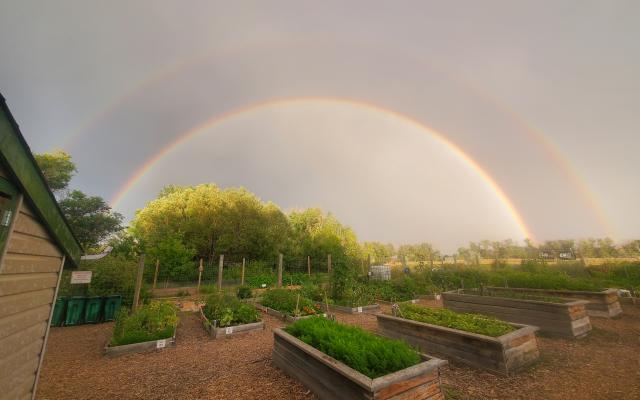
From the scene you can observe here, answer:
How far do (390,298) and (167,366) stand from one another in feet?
36.6

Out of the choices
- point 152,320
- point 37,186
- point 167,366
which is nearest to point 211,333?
point 152,320

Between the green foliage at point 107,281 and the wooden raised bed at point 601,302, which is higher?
the green foliage at point 107,281

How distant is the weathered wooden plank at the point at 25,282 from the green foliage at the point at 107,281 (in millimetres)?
9741

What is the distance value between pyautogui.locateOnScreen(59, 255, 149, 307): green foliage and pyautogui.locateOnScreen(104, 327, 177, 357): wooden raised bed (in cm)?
573

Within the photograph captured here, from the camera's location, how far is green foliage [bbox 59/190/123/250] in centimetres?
3056

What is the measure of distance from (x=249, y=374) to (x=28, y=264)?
437 centimetres

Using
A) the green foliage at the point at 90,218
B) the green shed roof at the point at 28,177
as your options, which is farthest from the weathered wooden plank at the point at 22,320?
the green foliage at the point at 90,218

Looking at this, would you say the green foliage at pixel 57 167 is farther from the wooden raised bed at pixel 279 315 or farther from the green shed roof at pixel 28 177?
the green shed roof at pixel 28 177

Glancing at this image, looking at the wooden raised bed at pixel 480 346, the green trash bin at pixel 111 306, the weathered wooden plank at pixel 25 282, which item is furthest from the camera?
the green trash bin at pixel 111 306

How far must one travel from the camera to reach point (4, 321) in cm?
252

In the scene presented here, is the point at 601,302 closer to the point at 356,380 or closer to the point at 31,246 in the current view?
the point at 356,380

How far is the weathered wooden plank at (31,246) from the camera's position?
2.59 m

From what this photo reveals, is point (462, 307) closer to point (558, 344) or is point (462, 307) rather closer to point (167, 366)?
point (558, 344)

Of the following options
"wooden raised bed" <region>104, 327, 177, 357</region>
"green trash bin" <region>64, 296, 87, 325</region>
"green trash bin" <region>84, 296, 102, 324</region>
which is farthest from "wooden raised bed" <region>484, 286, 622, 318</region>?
Result: "green trash bin" <region>64, 296, 87, 325</region>
